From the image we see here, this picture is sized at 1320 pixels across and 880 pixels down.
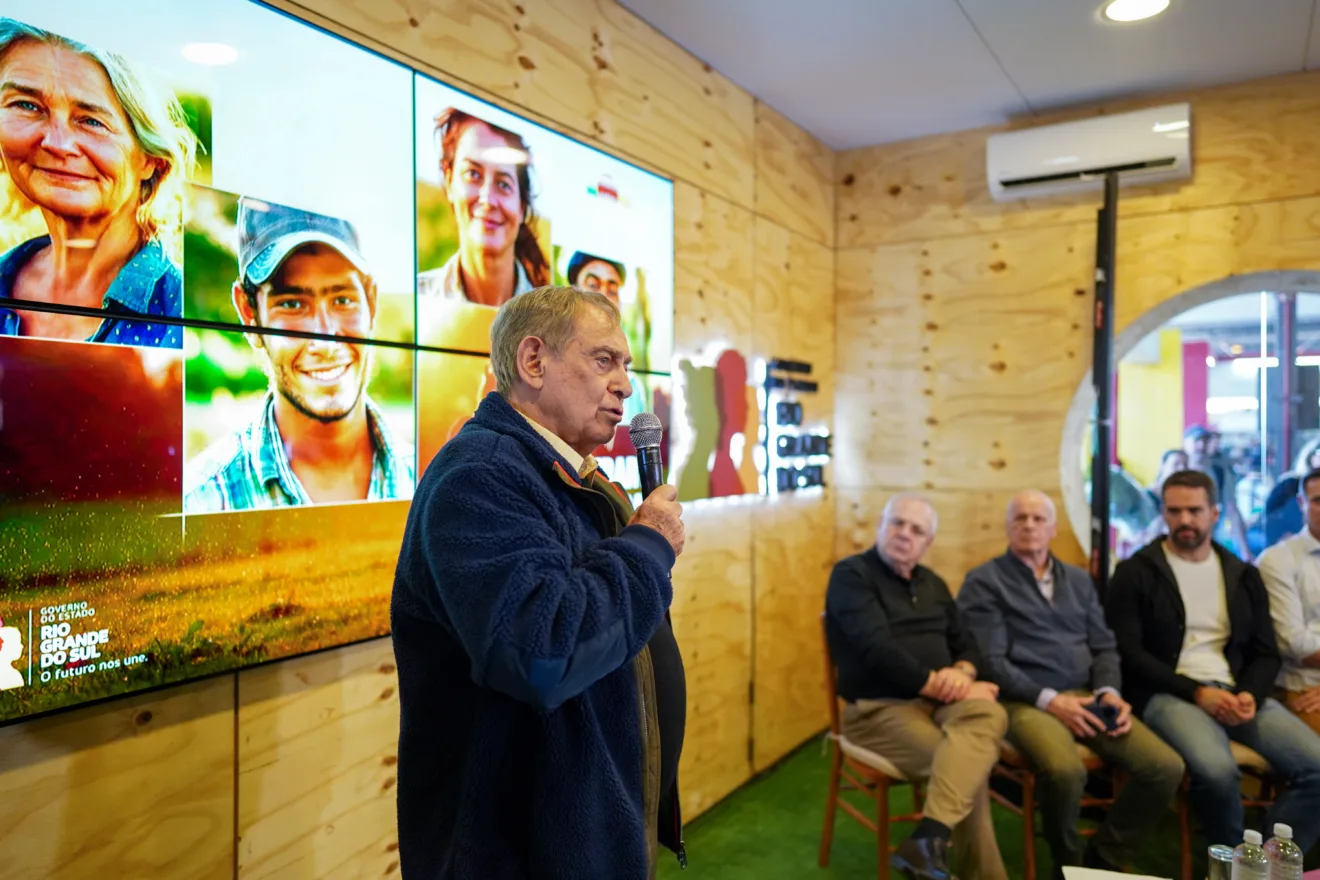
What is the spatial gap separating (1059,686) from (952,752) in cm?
66

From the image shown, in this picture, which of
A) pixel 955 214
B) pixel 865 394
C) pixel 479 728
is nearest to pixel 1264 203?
pixel 955 214

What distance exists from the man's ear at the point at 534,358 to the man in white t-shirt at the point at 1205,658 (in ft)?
8.77

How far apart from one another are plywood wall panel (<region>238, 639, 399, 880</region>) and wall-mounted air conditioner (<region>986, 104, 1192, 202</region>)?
3445 mm

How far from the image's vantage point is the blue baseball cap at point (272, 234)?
1754 millimetres

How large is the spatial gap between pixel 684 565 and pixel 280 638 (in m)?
1.69

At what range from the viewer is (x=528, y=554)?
3.65 feet

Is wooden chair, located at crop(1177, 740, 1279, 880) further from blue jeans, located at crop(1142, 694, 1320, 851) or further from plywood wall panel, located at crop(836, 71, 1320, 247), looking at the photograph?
plywood wall panel, located at crop(836, 71, 1320, 247)

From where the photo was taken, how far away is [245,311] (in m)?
1.75

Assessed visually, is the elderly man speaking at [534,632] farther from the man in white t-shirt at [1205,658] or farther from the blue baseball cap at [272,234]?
the man in white t-shirt at [1205,658]

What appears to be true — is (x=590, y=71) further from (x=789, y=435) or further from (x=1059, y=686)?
(x=1059, y=686)

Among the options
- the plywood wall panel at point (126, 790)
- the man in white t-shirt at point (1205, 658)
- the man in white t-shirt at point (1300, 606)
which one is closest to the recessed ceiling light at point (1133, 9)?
the man in white t-shirt at point (1205, 658)

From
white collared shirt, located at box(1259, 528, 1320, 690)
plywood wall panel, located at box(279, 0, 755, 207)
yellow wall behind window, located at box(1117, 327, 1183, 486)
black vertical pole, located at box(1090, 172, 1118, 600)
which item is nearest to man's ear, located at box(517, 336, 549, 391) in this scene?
plywood wall panel, located at box(279, 0, 755, 207)

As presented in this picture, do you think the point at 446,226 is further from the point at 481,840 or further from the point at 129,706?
the point at 481,840

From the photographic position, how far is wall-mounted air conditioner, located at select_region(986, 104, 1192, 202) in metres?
3.60
